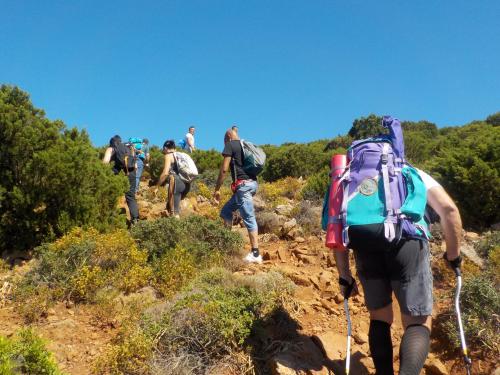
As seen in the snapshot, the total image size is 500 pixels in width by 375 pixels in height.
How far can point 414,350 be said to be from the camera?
2.12 metres

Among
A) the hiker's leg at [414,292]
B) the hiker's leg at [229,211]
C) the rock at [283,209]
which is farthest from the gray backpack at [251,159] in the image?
the hiker's leg at [414,292]

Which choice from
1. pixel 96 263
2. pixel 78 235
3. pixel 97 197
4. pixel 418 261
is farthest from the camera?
pixel 97 197

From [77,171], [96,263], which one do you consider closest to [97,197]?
→ [77,171]

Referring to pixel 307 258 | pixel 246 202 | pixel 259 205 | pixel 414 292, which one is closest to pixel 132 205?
pixel 259 205

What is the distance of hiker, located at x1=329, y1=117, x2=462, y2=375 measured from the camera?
85.4 inches

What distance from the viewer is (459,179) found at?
7.29 metres

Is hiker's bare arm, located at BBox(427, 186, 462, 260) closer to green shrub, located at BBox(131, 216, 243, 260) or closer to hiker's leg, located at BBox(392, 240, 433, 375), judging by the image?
hiker's leg, located at BBox(392, 240, 433, 375)

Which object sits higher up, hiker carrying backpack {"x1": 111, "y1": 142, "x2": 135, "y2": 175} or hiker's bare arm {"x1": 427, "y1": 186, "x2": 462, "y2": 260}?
hiker carrying backpack {"x1": 111, "y1": 142, "x2": 135, "y2": 175}

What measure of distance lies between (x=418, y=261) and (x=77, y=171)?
4561 millimetres

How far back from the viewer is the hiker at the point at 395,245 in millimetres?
2170

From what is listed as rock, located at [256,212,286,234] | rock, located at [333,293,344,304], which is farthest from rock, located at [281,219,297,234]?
rock, located at [333,293,344,304]

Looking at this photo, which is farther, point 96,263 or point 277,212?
point 277,212

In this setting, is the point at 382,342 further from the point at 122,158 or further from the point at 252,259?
the point at 122,158

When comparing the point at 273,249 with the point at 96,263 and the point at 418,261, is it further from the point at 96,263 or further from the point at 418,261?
the point at 418,261
